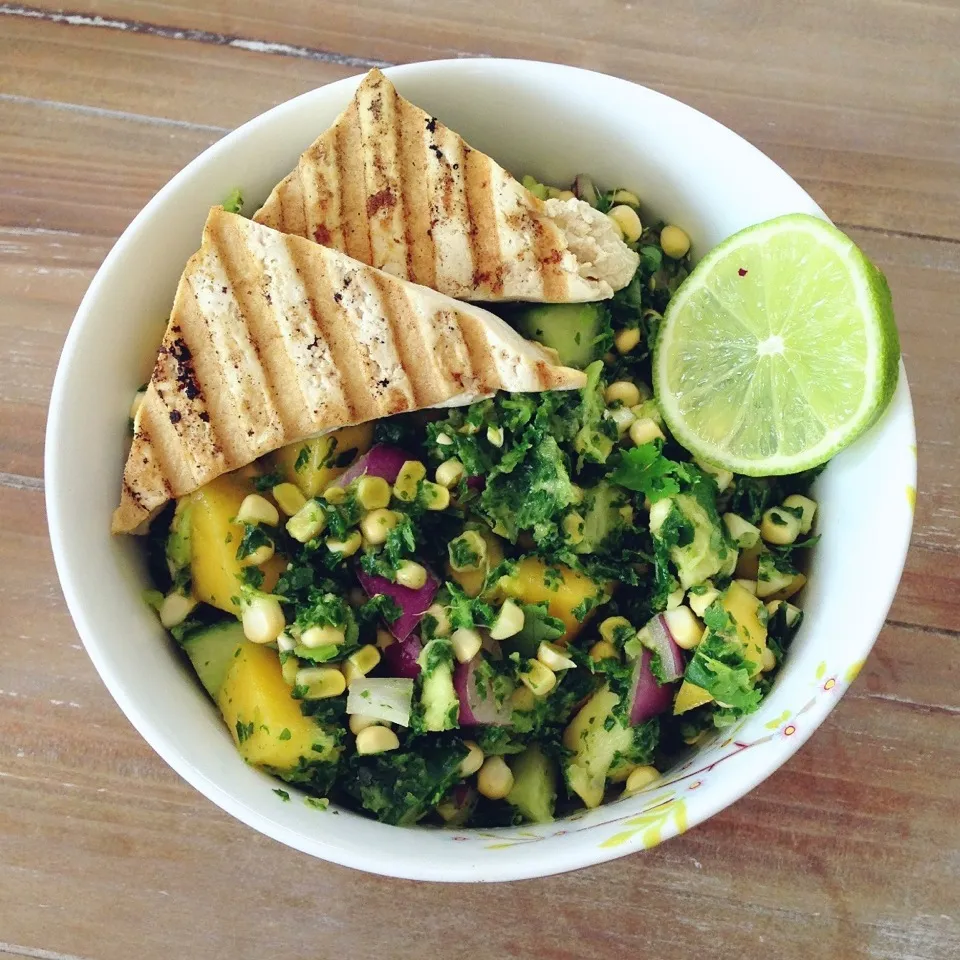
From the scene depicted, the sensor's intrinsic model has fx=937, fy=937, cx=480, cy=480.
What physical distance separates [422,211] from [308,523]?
824 millimetres

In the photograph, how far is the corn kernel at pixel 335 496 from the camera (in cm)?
228

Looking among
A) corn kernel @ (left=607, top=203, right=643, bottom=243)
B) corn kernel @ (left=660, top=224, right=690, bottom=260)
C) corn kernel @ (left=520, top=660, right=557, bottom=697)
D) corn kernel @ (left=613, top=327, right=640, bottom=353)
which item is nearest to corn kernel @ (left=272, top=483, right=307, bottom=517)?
corn kernel @ (left=520, top=660, right=557, bottom=697)

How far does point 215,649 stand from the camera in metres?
2.32

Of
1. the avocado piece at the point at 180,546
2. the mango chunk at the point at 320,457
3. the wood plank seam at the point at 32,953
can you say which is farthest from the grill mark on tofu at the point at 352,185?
the wood plank seam at the point at 32,953

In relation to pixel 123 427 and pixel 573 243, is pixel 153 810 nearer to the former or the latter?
pixel 123 427

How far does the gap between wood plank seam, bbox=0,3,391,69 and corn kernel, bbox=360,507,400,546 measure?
167 cm

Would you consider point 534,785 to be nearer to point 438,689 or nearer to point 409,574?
point 438,689

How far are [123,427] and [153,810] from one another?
3.87ft

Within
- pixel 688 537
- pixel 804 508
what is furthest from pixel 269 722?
pixel 804 508

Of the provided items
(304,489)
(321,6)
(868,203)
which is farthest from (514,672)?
(321,6)

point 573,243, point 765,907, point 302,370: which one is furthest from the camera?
point 765,907

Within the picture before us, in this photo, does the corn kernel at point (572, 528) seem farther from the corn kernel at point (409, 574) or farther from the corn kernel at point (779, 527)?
the corn kernel at point (779, 527)

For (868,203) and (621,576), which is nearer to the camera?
(621,576)

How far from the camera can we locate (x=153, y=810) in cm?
277
